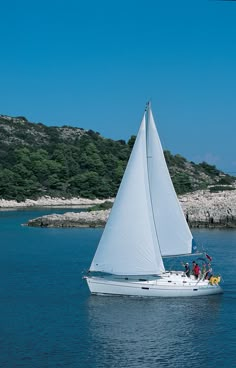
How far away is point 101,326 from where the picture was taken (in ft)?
105

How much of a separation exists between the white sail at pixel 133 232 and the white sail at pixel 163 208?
2.57 ft

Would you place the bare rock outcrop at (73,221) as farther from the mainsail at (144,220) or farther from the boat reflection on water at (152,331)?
the boat reflection on water at (152,331)

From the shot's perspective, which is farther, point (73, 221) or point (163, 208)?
point (73, 221)

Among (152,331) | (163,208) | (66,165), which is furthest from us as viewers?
(66,165)

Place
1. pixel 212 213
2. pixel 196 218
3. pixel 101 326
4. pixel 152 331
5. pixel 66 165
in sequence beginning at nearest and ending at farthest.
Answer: pixel 152 331
pixel 101 326
pixel 196 218
pixel 212 213
pixel 66 165

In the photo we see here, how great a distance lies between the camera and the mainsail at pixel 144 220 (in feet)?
125

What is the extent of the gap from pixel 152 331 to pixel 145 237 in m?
7.84

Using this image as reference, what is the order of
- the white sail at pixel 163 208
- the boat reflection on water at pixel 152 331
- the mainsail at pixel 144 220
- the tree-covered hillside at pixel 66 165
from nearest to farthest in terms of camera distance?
the boat reflection on water at pixel 152 331
the mainsail at pixel 144 220
the white sail at pixel 163 208
the tree-covered hillside at pixel 66 165

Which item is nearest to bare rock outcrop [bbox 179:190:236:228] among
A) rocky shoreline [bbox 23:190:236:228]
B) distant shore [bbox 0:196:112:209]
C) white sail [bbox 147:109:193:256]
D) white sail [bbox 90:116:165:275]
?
rocky shoreline [bbox 23:190:236:228]

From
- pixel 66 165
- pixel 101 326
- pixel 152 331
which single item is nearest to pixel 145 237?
pixel 101 326

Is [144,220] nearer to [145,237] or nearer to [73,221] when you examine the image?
[145,237]

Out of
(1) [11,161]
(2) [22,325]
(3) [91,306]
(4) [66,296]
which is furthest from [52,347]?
(1) [11,161]

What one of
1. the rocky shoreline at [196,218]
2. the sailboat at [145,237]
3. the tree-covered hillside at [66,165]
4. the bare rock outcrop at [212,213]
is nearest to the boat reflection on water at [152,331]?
the sailboat at [145,237]

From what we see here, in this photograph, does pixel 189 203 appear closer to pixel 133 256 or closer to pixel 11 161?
pixel 133 256
